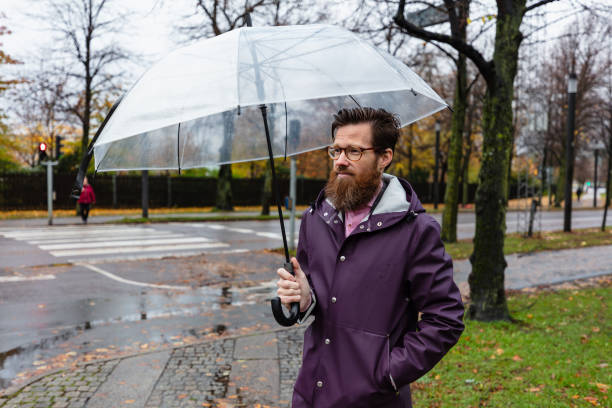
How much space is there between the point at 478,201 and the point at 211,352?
3640 mm

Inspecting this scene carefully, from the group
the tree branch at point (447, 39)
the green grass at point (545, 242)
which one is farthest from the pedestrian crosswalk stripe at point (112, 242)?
the tree branch at point (447, 39)

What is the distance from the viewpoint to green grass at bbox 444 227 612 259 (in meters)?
13.2

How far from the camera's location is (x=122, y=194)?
94.1ft

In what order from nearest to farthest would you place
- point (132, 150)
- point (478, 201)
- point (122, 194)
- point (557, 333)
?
point (132, 150), point (557, 333), point (478, 201), point (122, 194)

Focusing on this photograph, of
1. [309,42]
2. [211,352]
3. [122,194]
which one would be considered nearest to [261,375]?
[211,352]

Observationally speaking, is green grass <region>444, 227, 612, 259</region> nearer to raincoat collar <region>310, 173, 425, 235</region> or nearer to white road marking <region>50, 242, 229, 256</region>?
white road marking <region>50, 242, 229, 256</region>

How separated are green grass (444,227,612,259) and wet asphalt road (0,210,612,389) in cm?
492

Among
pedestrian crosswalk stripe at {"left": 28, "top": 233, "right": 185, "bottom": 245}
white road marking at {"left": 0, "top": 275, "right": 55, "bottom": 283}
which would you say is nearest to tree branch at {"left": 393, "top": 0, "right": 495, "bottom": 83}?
white road marking at {"left": 0, "top": 275, "right": 55, "bottom": 283}

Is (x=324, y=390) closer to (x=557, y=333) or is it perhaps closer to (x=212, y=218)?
(x=557, y=333)

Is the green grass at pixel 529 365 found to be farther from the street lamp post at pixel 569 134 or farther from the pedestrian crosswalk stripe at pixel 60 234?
the pedestrian crosswalk stripe at pixel 60 234

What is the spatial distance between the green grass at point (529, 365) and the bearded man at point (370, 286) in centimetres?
233

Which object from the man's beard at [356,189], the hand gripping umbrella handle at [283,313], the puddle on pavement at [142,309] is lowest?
the puddle on pavement at [142,309]

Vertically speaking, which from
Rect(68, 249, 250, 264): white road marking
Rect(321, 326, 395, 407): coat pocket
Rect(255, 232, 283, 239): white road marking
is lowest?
Rect(68, 249, 250, 264): white road marking

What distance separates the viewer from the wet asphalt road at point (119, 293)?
5.91 meters
